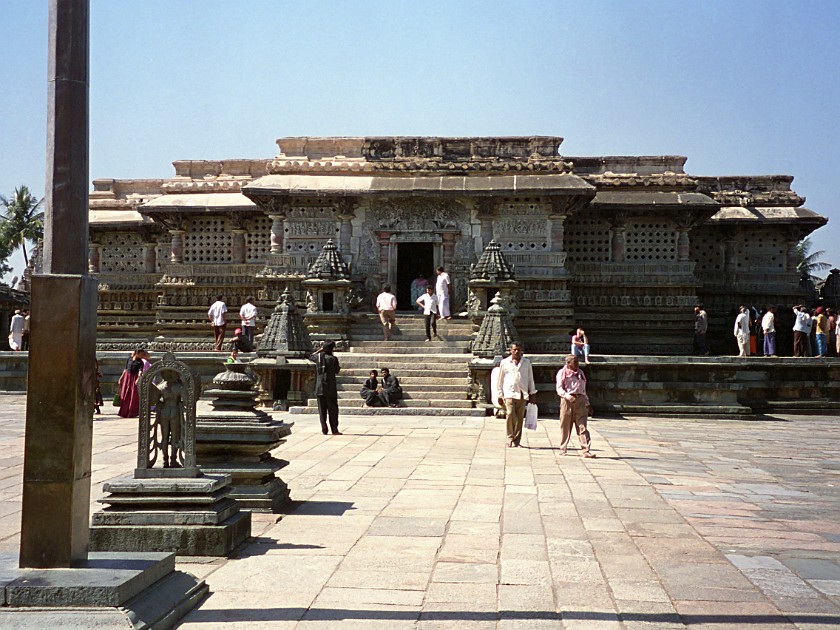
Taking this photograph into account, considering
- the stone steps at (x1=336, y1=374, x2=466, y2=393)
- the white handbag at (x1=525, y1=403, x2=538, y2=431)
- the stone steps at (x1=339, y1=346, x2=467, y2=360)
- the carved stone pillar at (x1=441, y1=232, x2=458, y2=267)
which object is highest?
the carved stone pillar at (x1=441, y1=232, x2=458, y2=267)

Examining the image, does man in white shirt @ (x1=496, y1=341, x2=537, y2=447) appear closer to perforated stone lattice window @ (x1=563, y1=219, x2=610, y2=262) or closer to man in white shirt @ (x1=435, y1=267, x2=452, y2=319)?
man in white shirt @ (x1=435, y1=267, x2=452, y2=319)

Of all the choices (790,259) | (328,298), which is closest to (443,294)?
(328,298)

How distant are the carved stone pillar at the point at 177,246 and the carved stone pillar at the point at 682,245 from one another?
1383 centimetres

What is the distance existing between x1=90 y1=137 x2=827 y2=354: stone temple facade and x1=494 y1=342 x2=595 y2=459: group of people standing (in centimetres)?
854

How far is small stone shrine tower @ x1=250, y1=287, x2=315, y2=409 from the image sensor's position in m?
16.2

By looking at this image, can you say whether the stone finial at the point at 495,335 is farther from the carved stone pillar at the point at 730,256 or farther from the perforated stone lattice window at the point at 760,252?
the perforated stone lattice window at the point at 760,252

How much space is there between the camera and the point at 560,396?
35.9 ft

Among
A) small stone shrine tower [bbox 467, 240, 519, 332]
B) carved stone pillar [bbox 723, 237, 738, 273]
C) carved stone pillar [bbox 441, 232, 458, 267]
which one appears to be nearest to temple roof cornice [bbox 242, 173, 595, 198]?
carved stone pillar [bbox 441, 232, 458, 267]

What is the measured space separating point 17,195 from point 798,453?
48.5m

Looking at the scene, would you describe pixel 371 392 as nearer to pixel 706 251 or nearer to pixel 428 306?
pixel 428 306

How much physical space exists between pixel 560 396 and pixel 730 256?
16418 millimetres

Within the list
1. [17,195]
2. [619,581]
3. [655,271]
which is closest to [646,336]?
[655,271]

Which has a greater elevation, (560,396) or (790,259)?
(790,259)

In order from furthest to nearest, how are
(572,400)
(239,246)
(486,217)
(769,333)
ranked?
(239,246) → (486,217) → (769,333) → (572,400)
